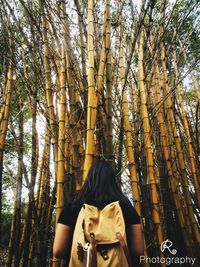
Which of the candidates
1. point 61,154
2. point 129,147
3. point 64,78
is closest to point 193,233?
point 129,147

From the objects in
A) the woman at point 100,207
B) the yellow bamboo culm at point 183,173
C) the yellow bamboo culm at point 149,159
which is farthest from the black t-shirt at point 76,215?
the yellow bamboo culm at point 183,173

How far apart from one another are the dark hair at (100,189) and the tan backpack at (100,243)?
78mm

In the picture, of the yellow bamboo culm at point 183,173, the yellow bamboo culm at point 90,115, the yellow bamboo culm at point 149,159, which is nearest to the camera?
the yellow bamboo culm at point 90,115

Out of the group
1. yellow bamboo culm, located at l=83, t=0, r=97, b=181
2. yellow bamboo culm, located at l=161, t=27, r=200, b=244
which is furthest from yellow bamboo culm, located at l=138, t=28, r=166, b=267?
yellow bamboo culm, located at l=83, t=0, r=97, b=181

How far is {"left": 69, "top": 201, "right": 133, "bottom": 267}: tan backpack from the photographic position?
868mm

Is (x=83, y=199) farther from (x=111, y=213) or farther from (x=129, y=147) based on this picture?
(x=129, y=147)

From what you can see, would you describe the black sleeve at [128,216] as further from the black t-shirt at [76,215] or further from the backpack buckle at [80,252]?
the backpack buckle at [80,252]

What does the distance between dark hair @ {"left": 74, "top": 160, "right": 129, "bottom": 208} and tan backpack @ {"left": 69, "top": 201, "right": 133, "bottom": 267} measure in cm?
8

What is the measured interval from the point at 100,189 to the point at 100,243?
0.71 feet

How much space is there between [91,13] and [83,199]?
1.07m

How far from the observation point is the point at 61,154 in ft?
4.73

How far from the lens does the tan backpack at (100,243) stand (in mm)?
868

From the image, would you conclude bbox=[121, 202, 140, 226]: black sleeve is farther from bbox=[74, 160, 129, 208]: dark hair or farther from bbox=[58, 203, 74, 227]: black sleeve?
bbox=[58, 203, 74, 227]: black sleeve

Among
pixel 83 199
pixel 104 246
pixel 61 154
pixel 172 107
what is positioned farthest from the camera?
pixel 172 107
